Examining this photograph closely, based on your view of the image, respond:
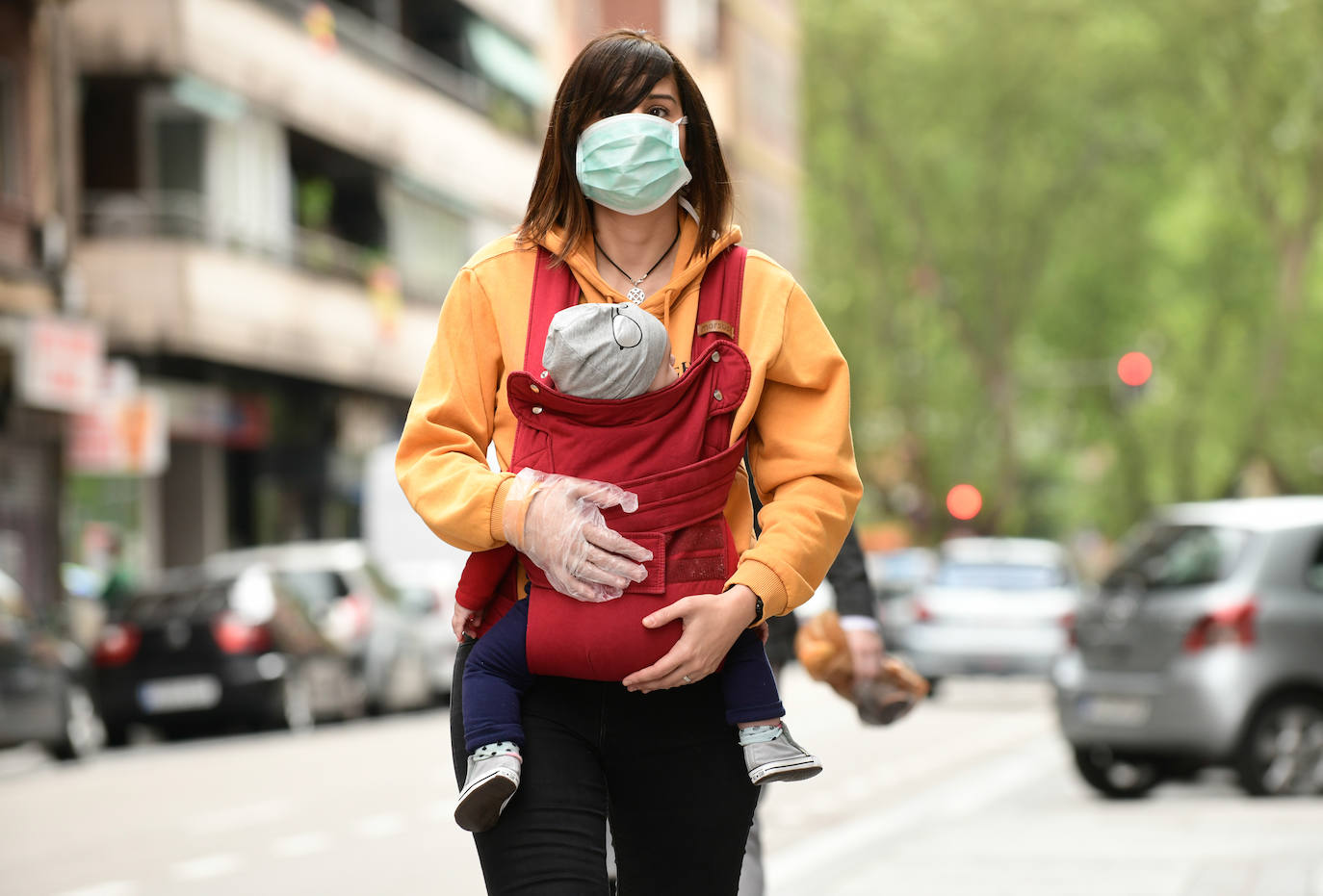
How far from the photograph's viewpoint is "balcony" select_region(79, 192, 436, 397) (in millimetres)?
26875

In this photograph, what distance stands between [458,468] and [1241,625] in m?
9.67

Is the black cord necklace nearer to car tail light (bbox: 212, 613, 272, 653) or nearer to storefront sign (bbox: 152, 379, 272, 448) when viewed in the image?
car tail light (bbox: 212, 613, 272, 653)

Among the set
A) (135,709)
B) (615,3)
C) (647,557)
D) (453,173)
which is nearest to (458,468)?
(647,557)

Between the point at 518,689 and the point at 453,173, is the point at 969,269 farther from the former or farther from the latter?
the point at 518,689

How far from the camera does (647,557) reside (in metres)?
3.31

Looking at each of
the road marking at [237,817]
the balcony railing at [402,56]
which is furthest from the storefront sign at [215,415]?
the road marking at [237,817]

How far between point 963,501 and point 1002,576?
81.3 feet

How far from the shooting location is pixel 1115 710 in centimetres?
1273

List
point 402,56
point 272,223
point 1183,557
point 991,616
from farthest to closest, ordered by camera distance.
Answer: point 402,56 → point 272,223 → point 991,616 → point 1183,557

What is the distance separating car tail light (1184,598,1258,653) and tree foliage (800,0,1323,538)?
3458 cm

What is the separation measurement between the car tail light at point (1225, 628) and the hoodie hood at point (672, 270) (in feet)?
30.7

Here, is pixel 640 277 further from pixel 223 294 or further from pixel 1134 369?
pixel 1134 369

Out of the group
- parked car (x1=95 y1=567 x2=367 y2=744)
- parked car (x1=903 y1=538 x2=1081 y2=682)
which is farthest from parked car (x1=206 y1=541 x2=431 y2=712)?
parked car (x1=903 y1=538 x2=1081 y2=682)

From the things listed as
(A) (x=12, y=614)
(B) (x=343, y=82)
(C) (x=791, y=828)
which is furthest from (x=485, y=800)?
(B) (x=343, y=82)
